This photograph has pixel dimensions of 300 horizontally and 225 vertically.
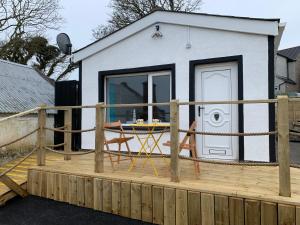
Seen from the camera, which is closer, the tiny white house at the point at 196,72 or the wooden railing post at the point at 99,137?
the wooden railing post at the point at 99,137

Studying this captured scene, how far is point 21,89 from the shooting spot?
31.3ft

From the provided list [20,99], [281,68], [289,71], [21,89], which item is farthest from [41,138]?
[289,71]

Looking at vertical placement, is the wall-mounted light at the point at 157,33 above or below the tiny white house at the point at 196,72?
above

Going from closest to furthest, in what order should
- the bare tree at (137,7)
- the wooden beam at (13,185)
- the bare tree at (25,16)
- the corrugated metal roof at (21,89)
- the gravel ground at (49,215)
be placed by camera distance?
the gravel ground at (49,215)
the wooden beam at (13,185)
the corrugated metal roof at (21,89)
the bare tree at (25,16)
the bare tree at (137,7)

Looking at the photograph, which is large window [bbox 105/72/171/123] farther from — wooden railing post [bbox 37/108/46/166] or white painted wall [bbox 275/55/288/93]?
white painted wall [bbox 275/55/288/93]

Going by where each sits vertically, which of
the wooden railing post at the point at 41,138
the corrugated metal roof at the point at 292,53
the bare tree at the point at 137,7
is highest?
the bare tree at the point at 137,7

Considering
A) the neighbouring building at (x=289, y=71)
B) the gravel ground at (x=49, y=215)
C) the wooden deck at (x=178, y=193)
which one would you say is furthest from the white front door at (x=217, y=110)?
the neighbouring building at (x=289, y=71)

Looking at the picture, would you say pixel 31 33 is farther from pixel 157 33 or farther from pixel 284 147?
pixel 284 147

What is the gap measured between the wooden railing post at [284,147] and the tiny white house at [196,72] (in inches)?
90.8

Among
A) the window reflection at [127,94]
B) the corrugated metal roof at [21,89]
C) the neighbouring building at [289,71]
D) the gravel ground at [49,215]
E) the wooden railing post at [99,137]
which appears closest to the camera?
the gravel ground at [49,215]

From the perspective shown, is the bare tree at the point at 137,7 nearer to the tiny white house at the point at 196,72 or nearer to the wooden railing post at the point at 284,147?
the tiny white house at the point at 196,72

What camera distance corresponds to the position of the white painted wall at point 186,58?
5441mm

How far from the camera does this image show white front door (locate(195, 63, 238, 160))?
5766 mm

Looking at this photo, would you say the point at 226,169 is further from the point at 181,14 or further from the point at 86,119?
the point at 86,119
